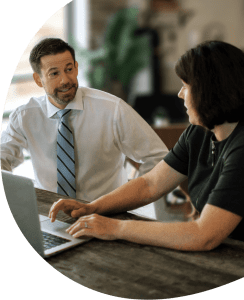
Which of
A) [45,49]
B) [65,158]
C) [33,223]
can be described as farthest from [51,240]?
[45,49]

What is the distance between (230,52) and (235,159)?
0.75 ft

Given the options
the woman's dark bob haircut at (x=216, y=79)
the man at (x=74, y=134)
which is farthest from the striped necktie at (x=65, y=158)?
the woman's dark bob haircut at (x=216, y=79)

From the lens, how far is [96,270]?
0.66m

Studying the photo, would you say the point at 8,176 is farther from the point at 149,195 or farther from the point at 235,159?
the point at 235,159

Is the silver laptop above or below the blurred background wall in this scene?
below

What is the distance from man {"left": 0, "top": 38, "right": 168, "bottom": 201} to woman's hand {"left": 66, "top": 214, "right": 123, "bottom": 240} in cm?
14

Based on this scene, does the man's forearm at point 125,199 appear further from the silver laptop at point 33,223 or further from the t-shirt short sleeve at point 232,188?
the t-shirt short sleeve at point 232,188

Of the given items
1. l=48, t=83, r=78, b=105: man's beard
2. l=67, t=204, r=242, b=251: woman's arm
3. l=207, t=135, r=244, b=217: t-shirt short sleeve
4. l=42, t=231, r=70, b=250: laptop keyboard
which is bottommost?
l=42, t=231, r=70, b=250: laptop keyboard

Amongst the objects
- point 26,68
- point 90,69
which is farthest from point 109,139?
point 26,68

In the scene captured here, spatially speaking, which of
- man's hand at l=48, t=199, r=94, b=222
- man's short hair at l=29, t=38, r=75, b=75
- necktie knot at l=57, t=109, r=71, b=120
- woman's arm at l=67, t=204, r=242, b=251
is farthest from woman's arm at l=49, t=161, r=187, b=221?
man's short hair at l=29, t=38, r=75, b=75

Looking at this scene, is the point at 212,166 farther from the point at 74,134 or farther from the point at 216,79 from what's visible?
the point at 74,134

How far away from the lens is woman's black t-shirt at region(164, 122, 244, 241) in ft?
2.19

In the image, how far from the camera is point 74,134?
890 millimetres

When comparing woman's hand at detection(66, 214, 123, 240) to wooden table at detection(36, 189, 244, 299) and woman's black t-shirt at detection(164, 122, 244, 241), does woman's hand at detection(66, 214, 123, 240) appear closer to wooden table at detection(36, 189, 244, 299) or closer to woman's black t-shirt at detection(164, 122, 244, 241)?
wooden table at detection(36, 189, 244, 299)
